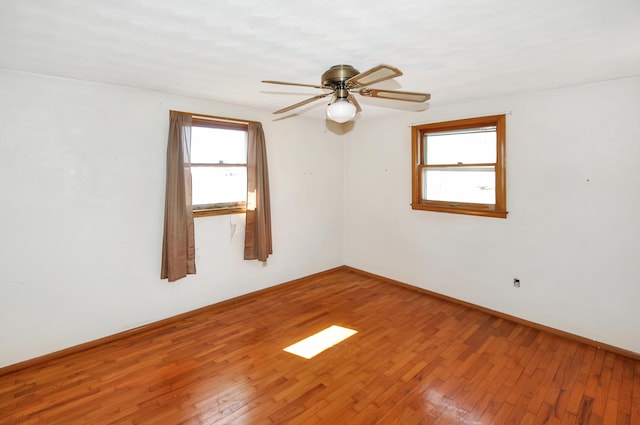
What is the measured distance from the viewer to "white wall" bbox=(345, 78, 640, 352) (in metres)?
2.83

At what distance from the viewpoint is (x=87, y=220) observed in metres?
2.96

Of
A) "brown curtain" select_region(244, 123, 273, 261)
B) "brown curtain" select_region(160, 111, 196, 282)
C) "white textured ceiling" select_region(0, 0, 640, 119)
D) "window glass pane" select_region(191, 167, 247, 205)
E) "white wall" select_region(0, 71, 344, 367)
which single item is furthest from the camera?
"brown curtain" select_region(244, 123, 273, 261)

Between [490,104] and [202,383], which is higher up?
[490,104]

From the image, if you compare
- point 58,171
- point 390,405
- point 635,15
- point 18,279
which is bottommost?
point 390,405

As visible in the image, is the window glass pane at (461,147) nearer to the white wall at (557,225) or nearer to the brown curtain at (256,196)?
the white wall at (557,225)

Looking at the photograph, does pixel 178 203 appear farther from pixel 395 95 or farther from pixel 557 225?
pixel 557 225

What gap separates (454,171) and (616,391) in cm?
251

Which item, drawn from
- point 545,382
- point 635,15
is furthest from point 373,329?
point 635,15

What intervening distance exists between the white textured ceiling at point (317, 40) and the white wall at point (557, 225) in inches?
15.8

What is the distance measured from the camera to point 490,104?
355 centimetres

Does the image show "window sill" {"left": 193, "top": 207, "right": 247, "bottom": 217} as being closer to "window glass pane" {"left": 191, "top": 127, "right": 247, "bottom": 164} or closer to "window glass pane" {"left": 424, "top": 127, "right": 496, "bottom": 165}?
"window glass pane" {"left": 191, "top": 127, "right": 247, "bottom": 164}

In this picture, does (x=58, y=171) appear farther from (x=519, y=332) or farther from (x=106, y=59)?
(x=519, y=332)

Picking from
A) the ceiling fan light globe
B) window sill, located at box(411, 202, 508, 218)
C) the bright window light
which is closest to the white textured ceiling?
the ceiling fan light globe

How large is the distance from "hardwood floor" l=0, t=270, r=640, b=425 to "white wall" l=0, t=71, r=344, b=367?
30cm
